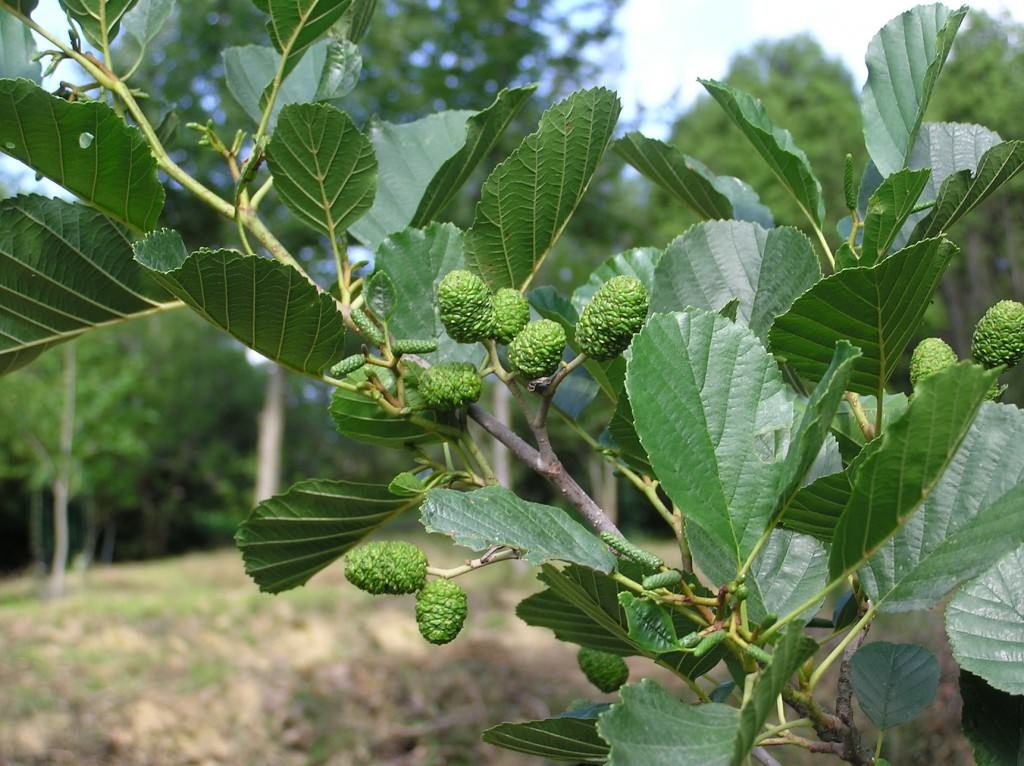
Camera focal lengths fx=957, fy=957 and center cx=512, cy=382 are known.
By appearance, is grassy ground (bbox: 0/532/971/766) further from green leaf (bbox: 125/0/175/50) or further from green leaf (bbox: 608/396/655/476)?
green leaf (bbox: 125/0/175/50)

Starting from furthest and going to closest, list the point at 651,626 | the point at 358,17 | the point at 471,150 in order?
the point at 358,17 < the point at 471,150 < the point at 651,626

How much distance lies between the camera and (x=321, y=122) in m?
0.63

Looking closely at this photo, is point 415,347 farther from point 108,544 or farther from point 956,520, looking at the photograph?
point 108,544

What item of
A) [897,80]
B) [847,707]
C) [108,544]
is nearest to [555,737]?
[847,707]

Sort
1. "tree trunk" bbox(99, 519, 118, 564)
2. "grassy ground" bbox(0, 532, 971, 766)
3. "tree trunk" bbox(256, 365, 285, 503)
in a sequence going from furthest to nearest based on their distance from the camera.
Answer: "tree trunk" bbox(99, 519, 118, 564), "tree trunk" bbox(256, 365, 285, 503), "grassy ground" bbox(0, 532, 971, 766)

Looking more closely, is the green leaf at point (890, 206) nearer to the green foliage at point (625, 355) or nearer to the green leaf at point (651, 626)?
the green foliage at point (625, 355)

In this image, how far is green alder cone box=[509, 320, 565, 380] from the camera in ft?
1.97

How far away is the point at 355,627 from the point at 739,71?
1456 cm

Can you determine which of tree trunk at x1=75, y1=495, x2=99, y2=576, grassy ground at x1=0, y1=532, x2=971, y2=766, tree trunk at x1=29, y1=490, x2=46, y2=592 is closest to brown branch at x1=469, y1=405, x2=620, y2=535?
grassy ground at x1=0, y1=532, x2=971, y2=766

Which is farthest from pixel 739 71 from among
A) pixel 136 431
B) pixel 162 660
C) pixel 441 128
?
pixel 441 128

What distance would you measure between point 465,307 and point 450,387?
2.1 inches

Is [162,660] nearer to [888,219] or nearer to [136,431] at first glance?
[888,219]

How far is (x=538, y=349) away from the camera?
0.60 meters

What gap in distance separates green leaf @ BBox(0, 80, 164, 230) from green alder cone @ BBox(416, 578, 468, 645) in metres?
0.33
